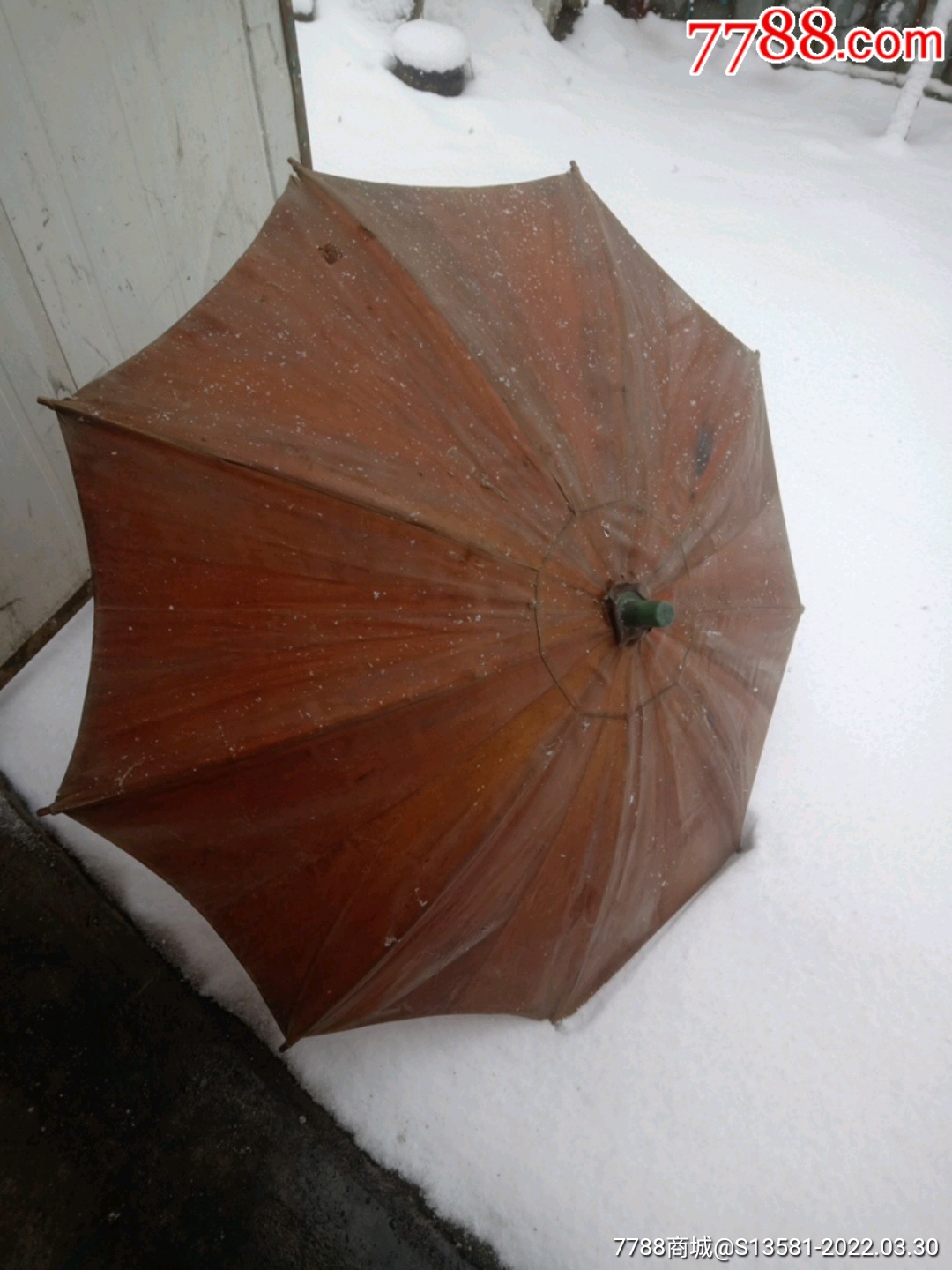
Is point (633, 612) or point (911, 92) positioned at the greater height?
point (633, 612)

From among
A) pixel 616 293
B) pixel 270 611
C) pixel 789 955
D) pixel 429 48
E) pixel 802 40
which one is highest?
pixel 616 293

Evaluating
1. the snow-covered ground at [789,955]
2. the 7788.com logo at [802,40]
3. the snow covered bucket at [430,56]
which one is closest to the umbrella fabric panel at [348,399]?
the snow-covered ground at [789,955]

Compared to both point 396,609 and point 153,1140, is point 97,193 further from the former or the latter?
point 153,1140

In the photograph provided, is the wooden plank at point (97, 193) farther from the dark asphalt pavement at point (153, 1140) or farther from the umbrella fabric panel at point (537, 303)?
the dark asphalt pavement at point (153, 1140)

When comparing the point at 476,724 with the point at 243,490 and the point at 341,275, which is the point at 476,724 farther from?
the point at 341,275

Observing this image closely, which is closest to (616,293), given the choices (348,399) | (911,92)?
(348,399)

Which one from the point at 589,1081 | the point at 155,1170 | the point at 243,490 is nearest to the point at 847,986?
the point at 589,1081

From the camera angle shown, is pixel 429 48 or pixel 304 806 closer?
pixel 304 806

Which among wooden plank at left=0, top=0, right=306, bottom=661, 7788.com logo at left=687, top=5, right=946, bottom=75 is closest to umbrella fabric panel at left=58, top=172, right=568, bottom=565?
wooden plank at left=0, top=0, right=306, bottom=661
